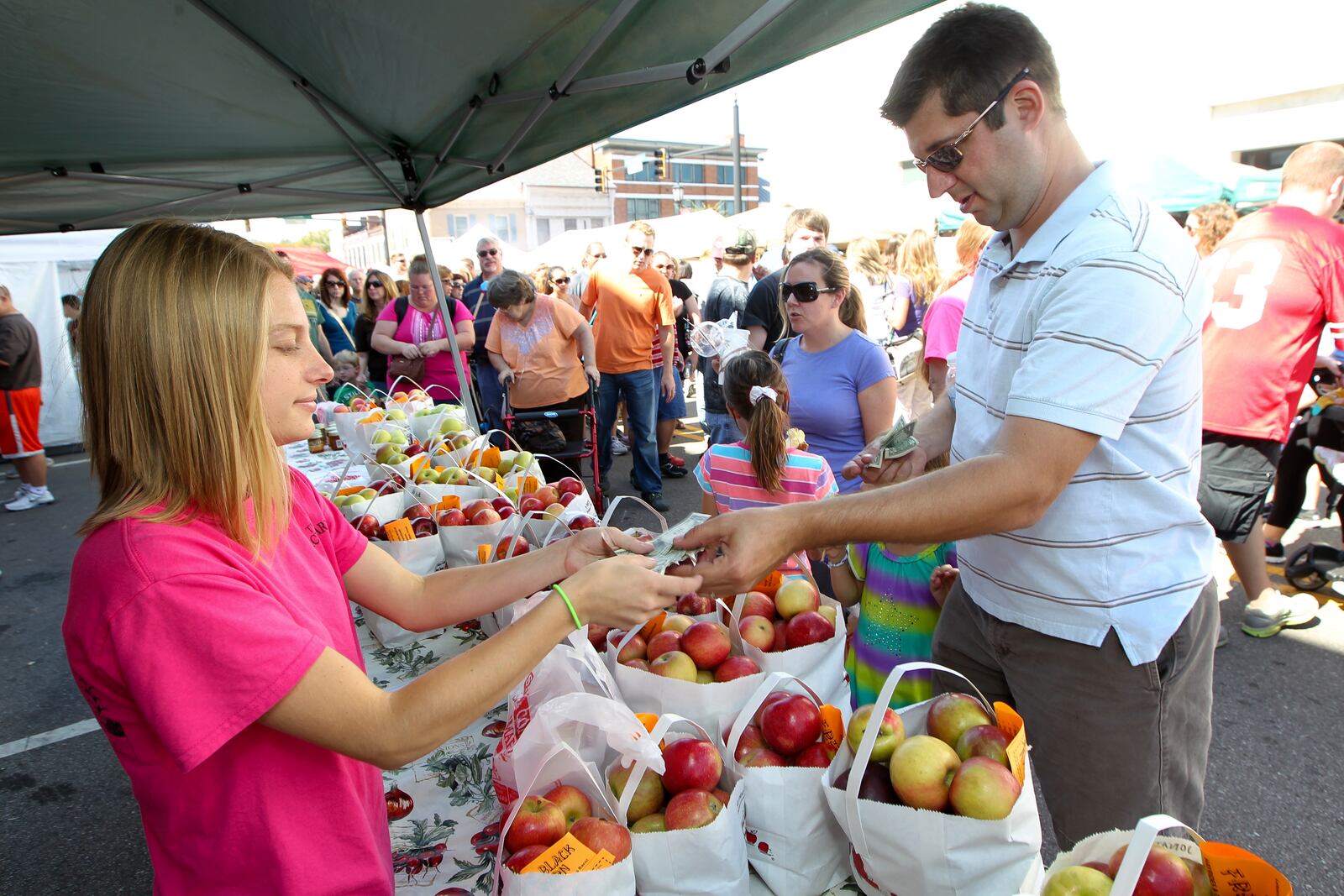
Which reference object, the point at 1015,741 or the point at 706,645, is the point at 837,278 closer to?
the point at 706,645

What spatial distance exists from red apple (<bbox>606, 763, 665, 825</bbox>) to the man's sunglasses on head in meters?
1.27

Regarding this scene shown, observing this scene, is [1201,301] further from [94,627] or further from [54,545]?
[54,545]

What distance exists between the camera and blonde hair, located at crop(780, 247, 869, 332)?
343 centimetres

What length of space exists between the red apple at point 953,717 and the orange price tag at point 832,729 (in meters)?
0.16

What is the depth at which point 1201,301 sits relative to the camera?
144 cm

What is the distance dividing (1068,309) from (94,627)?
5.16ft

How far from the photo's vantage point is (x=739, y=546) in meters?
1.45

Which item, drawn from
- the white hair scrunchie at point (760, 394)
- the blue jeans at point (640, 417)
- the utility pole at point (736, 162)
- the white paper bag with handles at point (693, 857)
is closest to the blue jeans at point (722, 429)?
the blue jeans at point (640, 417)

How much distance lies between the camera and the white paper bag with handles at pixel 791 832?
1.27m

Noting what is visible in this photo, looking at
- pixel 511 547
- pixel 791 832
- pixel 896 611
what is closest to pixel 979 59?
pixel 791 832

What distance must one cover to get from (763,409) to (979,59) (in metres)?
1.55

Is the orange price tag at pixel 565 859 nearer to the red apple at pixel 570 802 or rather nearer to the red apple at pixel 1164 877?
the red apple at pixel 570 802

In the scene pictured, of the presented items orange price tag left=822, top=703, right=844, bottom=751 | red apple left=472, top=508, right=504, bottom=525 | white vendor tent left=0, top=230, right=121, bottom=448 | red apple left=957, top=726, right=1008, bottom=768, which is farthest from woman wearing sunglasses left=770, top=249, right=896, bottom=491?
white vendor tent left=0, top=230, right=121, bottom=448

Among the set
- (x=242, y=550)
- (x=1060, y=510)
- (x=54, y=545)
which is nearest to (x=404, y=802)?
(x=242, y=550)
